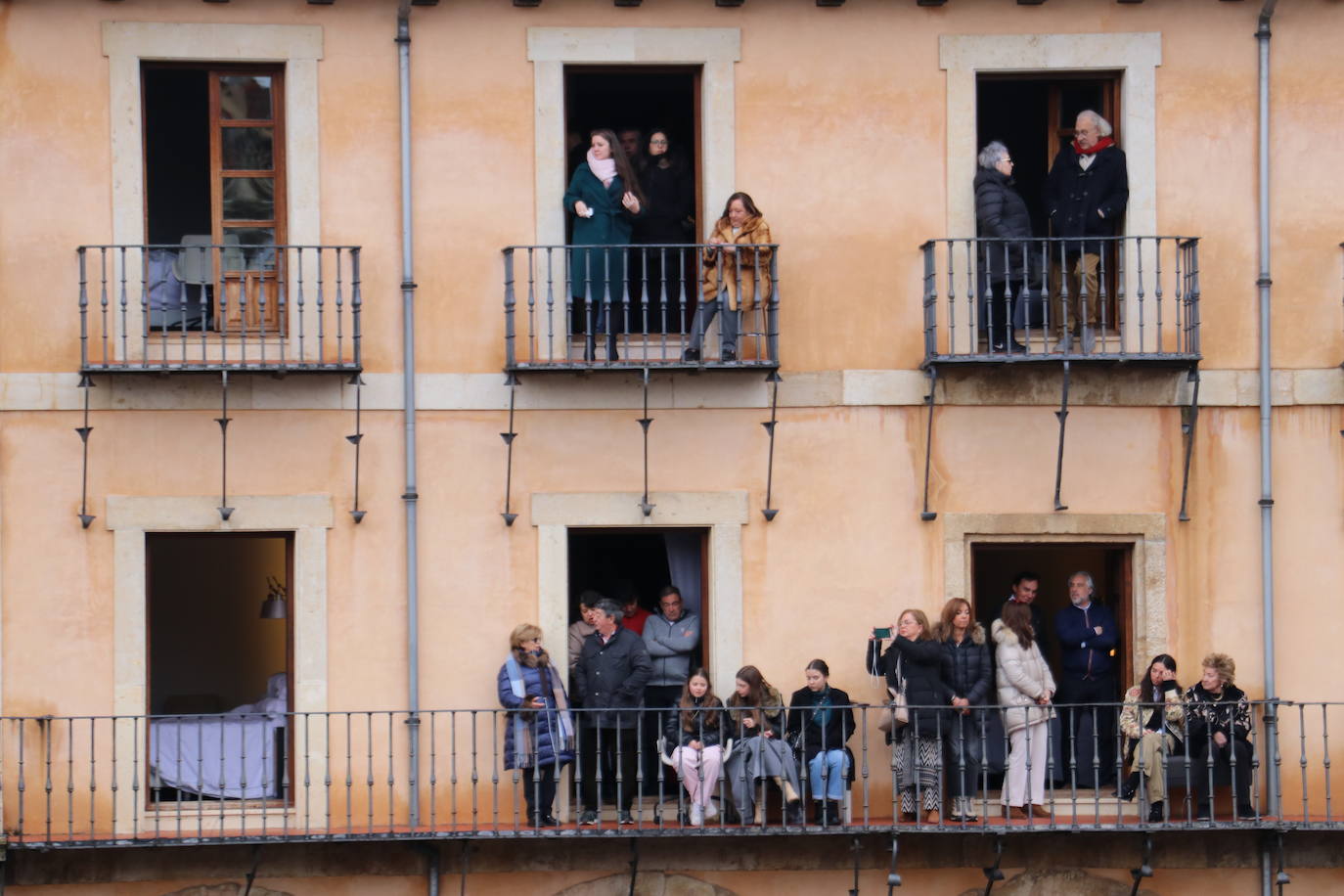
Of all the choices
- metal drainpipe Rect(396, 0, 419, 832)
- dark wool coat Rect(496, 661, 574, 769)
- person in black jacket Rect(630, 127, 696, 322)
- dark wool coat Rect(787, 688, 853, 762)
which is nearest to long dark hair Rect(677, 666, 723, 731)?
dark wool coat Rect(787, 688, 853, 762)

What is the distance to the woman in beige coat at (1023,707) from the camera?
1956cm

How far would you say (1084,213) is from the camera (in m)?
20.0

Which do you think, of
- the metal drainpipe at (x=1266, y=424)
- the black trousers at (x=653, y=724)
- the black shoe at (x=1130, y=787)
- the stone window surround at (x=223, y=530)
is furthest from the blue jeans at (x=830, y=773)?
the stone window surround at (x=223, y=530)

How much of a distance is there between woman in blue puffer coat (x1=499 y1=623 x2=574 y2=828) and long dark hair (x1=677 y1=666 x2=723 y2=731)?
32.5 inches

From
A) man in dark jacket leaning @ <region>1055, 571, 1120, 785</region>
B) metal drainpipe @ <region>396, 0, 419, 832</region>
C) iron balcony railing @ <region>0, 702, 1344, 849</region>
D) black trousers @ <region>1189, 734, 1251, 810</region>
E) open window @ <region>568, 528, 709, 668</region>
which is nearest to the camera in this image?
iron balcony railing @ <region>0, 702, 1344, 849</region>

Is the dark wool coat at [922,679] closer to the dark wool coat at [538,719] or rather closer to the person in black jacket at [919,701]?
the person in black jacket at [919,701]

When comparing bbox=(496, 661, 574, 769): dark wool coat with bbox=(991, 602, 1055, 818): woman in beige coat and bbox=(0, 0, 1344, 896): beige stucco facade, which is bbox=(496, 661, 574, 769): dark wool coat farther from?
bbox=(991, 602, 1055, 818): woman in beige coat

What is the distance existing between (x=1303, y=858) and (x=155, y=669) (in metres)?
8.82

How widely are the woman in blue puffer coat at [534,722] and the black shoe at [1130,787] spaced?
4.00 metres

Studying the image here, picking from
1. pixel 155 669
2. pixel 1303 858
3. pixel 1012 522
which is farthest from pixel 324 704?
pixel 1303 858

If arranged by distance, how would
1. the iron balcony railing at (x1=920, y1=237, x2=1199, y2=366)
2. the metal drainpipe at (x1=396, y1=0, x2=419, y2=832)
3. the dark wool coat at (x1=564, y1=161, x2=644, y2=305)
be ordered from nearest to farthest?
the metal drainpipe at (x1=396, y1=0, x2=419, y2=832)
the iron balcony railing at (x1=920, y1=237, x2=1199, y2=366)
the dark wool coat at (x1=564, y1=161, x2=644, y2=305)

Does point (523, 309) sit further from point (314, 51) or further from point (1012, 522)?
point (1012, 522)

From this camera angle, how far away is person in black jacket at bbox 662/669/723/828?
19.2 m

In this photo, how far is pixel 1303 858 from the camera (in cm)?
1988
